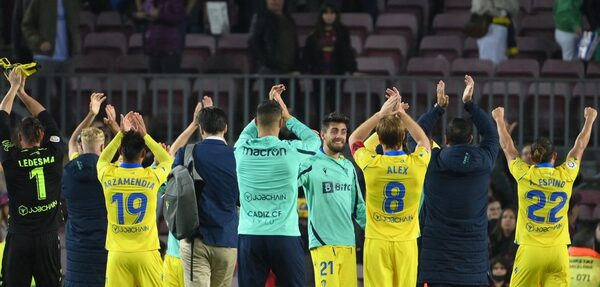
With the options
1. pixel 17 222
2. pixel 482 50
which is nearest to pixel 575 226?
pixel 482 50

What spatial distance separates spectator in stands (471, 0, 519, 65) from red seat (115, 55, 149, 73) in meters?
4.49

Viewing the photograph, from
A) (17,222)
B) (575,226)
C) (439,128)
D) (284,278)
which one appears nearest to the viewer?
(284,278)

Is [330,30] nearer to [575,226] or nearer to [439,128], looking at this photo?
[439,128]

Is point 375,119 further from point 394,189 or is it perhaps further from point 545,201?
point 545,201

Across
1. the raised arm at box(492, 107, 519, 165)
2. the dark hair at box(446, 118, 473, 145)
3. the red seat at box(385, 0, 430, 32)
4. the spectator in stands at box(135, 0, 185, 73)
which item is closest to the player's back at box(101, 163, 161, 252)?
the dark hair at box(446, 118, 473, 145)

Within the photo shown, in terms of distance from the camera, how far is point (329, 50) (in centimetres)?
2220

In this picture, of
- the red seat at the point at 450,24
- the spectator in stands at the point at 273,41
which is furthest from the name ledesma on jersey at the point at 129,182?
the red seat at the point at 450,24

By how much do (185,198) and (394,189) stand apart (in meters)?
1.90

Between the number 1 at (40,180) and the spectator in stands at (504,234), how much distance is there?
5.68 meters

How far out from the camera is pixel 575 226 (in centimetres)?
2011

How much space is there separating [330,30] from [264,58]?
3.01 ft

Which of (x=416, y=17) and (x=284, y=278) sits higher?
(x=416, y=17)

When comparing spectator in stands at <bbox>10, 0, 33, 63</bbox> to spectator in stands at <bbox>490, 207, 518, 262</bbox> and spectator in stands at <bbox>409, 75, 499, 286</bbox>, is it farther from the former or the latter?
spectator in stands at <bbox>409, 75, 499, 286</bbox>

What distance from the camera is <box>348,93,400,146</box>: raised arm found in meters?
15.4
